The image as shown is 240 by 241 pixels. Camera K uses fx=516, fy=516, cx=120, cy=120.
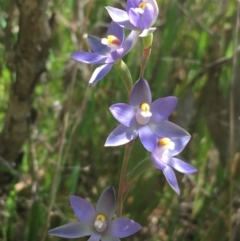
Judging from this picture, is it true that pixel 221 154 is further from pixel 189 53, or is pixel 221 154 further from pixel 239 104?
pixel 189 53

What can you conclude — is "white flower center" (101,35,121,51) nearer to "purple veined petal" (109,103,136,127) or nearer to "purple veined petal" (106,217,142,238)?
"purple veined petal" (109,103,136,127)

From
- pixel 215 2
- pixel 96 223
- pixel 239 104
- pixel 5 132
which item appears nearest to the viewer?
pixel 96 223

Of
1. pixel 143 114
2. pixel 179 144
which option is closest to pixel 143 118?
pixel 143 114

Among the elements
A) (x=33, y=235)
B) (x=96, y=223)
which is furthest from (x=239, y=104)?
(x=96, y=223)

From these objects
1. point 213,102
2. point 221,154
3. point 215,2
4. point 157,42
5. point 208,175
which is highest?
point 215,2

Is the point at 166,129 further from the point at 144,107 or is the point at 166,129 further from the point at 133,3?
the point at 133,3

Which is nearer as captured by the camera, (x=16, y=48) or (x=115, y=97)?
(x=16, y=48)
